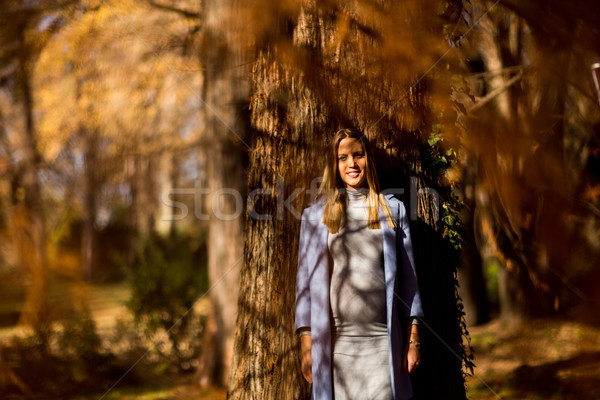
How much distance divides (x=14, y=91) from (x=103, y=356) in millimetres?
4763

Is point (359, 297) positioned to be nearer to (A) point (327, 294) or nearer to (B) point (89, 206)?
(A) point (327, 294)

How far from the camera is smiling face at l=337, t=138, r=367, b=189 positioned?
3.05 meters

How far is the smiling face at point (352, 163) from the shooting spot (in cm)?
305

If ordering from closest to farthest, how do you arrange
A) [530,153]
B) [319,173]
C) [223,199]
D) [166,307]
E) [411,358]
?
1. [411,358]
2. [319,173]
3. [530,153]
4. [223,199]
5. [166,307]

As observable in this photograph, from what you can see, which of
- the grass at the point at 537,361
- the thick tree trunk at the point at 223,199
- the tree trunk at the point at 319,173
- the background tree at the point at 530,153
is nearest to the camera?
the tree trunk at the point at 319,173

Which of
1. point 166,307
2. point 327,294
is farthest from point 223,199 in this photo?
point 327,294

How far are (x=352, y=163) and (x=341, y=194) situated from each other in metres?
0.19

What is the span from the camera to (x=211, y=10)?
25.8 ft

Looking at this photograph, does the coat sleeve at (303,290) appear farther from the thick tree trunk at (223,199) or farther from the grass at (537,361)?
the thick tree trunk at (223,199)

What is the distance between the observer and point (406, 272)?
9.84ft

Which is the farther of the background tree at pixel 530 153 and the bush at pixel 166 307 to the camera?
the bush at pixel 166 307

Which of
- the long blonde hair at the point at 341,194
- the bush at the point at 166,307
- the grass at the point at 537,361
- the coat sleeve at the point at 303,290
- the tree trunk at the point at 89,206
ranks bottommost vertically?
the grass at the point at 537,361

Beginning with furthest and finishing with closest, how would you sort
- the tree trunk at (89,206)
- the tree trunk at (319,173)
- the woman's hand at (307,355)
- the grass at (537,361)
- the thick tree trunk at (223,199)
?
the tree trunk at (89,206), the thick tree trunk at (223,199), the grass at (537,361), the tree trunk at (319,173), the woman's hand at (307,355)

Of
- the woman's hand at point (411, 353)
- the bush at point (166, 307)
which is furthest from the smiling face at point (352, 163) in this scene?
the bush at point (166, 307)
